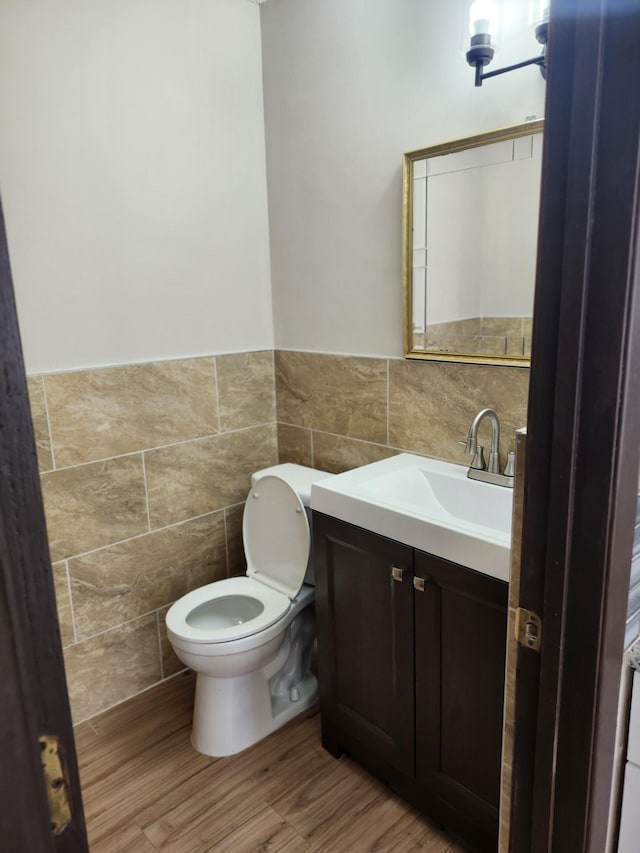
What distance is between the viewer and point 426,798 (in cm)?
167

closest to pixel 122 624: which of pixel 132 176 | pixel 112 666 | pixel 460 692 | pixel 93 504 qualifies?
pixel 112 666

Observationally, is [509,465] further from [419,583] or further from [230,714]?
[230,714]

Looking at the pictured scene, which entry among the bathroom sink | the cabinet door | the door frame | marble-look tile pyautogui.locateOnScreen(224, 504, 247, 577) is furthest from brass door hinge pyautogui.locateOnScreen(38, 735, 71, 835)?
marble-look tile pyautogui.locateOnScreen(224, 504, 247, 577)

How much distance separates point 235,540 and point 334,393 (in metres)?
0.76

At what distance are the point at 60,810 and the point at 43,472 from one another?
5.29ft

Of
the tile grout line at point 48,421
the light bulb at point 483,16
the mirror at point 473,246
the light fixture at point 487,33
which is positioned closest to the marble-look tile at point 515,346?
the mirror at point 473,246

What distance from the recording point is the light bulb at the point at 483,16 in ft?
5.12

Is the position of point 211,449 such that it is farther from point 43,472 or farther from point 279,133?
point 279,133

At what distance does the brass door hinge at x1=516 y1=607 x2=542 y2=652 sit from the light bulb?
4.82ft

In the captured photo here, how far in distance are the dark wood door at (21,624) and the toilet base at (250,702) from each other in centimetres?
162

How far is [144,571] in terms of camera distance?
226cm

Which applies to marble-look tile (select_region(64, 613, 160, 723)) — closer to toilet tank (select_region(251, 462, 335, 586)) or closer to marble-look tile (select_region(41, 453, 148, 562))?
marble-look tile (select_region(41, 453, 148, 562))

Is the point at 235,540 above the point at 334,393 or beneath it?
beneath

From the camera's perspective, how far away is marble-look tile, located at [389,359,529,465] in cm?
178
